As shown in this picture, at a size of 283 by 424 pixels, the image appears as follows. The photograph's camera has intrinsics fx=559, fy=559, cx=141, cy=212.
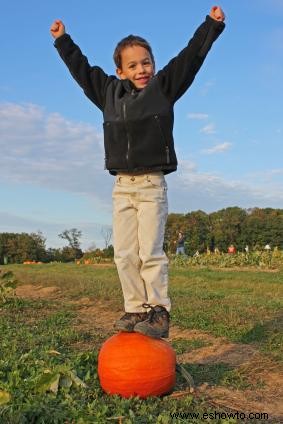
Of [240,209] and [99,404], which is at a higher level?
[240,209]

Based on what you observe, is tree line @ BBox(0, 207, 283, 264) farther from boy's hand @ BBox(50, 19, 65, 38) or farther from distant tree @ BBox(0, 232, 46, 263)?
boy's hand @ BBox(50, 19, 65, 38)

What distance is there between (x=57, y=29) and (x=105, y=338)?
10.3 ft

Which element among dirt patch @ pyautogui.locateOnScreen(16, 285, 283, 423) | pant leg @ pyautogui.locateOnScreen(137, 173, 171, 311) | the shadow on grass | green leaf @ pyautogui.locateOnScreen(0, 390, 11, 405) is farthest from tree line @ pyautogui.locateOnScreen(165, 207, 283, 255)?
green leaf @ pyautogui.locateOnScreen(0, 390, 11, 405)

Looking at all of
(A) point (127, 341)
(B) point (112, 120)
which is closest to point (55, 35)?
(B) point (112, 120)

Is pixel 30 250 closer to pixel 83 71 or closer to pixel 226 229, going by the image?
pixel 226 229

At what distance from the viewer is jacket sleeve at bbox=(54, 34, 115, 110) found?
13.5ft

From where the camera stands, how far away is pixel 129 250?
12.4 feet

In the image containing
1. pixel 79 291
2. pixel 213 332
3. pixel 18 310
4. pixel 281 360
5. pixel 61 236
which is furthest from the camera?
pixel 61 236

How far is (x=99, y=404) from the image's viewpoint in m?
3.19

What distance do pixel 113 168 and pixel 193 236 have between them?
4413cm

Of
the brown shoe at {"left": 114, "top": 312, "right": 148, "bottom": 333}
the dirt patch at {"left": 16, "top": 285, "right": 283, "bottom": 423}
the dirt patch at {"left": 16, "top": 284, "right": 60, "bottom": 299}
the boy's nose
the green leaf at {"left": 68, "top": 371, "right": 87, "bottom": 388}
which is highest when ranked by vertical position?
the boy's nose

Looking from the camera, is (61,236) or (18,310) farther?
(61,236)

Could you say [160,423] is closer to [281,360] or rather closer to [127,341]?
[127,341]

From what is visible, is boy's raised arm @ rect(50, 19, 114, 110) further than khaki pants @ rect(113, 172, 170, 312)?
Yes
